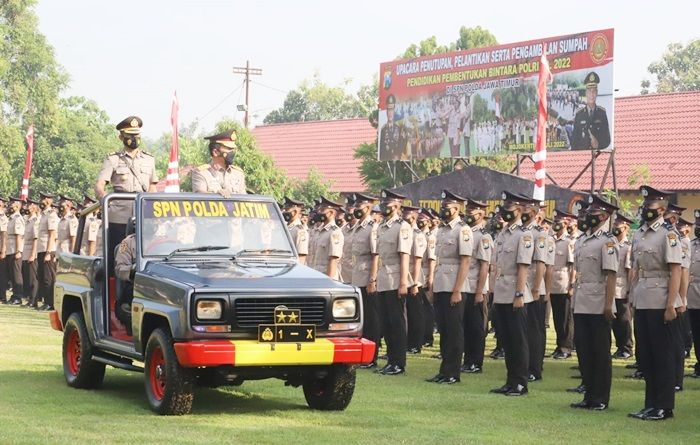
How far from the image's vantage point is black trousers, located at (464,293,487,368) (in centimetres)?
1505

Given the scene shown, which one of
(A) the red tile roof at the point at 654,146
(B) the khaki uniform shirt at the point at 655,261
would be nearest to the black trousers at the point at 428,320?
(B) the khaki uniform shirt at the point at 655,261

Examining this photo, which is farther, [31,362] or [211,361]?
[31,362]

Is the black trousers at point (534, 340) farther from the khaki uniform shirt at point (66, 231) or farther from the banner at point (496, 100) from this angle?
the khaki uniform shirt at point (66, 231)

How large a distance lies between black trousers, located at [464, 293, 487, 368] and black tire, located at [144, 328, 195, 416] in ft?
17.7

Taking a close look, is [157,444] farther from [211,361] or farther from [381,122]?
[381,122]

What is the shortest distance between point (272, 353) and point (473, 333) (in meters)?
5.61

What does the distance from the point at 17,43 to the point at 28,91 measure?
6.30ft

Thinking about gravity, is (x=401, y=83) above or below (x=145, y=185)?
above

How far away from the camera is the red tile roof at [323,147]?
47.5m

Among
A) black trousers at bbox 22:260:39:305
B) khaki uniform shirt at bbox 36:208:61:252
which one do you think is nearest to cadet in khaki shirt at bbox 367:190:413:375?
khaki uniform shirt at bbox 36:208:61:252

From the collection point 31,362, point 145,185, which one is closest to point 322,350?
point 145,185

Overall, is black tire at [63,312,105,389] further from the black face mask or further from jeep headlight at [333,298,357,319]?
jeep headlight at [333,298,357,319]

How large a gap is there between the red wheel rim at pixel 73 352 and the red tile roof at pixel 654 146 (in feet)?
79.5

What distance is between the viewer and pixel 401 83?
31.1 metres
